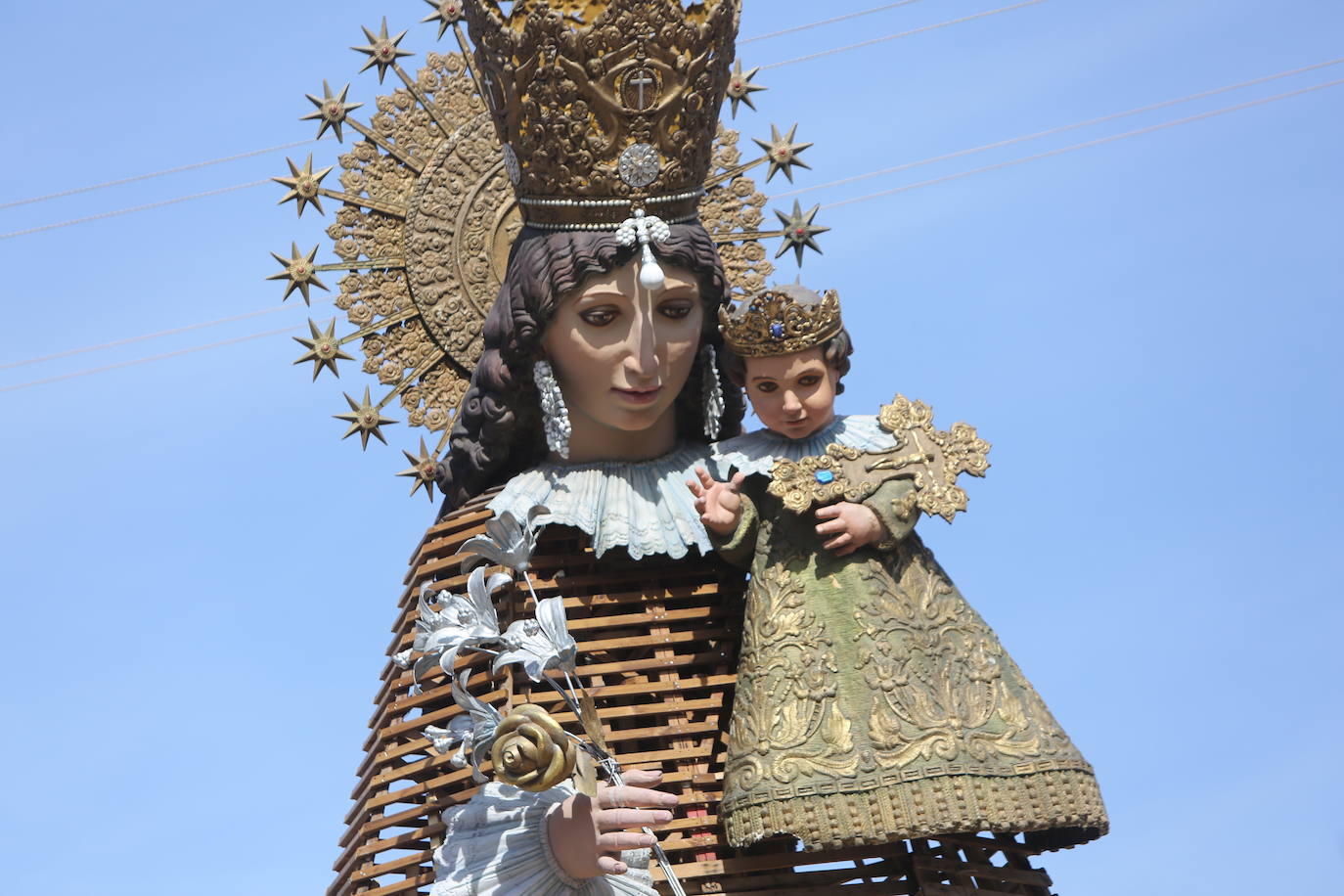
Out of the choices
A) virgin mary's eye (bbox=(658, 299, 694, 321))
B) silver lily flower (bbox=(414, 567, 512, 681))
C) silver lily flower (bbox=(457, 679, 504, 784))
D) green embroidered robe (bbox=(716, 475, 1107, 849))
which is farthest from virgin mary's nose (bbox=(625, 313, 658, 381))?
silver lily flower (bbox=(457, 679, 504, 784))

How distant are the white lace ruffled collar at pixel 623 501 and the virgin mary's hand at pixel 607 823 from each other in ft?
4.81

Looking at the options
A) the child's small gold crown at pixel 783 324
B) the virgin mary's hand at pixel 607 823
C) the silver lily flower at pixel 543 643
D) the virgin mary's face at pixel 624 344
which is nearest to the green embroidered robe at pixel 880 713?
the virgin mary's hand at pixel 607 823

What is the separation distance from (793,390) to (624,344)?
2.83 ft

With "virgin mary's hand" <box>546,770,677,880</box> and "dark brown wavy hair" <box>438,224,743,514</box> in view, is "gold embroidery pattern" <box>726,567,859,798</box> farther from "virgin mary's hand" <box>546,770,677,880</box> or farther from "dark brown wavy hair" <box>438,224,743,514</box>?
"dark brown wavy hair" <box>438,224,743,514</box>

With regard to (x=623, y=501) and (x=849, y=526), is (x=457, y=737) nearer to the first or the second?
(x=623, y=501)

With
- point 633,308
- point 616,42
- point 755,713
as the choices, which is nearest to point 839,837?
point 755,713

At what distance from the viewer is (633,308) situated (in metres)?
11.8

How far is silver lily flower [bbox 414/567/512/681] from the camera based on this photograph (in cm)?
1085

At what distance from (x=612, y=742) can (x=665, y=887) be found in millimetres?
725

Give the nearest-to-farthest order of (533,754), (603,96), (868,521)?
(533,754) < (868,521) < (603,96)

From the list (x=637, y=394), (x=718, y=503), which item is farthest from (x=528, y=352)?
(x=718, y=503)

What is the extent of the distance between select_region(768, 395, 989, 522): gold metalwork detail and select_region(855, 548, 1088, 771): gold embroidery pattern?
341 millimetres

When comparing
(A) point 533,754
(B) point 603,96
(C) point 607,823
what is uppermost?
(B) point 603,96

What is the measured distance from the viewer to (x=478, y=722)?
10859 mm
